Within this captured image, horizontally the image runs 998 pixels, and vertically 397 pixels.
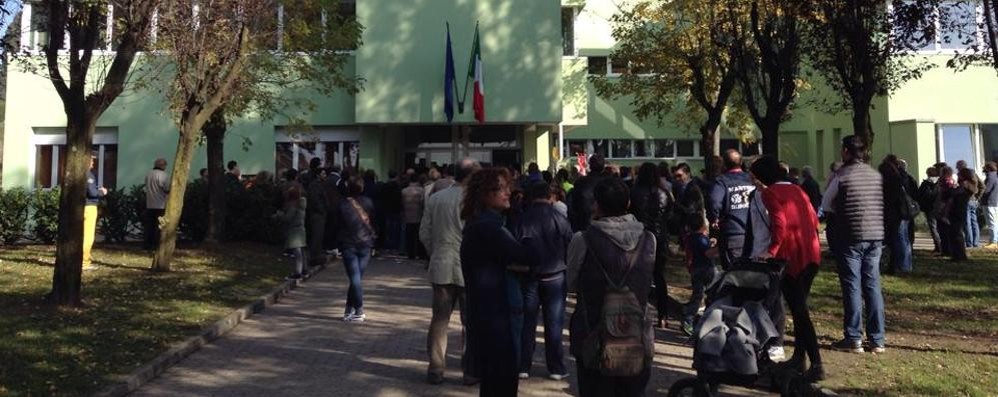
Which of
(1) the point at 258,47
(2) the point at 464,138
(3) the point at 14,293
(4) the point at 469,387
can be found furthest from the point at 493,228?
(2) the point at 464,138

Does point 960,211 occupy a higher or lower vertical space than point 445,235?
higher

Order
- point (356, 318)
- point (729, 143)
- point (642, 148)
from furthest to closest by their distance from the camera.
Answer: point (729, 143)
point (642, 148)
point (356, 318)

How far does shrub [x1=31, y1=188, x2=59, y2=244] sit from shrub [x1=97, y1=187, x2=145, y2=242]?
34.6 inches

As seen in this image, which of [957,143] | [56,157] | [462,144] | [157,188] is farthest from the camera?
[957,143]

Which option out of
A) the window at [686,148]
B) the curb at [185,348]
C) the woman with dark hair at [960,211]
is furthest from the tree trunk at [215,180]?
the window at [686,148]

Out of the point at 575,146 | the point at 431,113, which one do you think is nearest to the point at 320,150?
the point at 431,113

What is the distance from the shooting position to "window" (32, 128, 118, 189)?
87.4 ft

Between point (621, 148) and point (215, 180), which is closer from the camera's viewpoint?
point (215, 180)

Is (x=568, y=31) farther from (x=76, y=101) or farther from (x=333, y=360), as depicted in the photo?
(x=333, y=360)

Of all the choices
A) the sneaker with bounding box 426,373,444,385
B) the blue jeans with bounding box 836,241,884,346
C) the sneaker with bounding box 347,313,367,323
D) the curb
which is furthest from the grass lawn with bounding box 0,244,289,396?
the blue jeans with bounding box 836,241,884,346

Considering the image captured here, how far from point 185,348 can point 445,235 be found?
2963mm

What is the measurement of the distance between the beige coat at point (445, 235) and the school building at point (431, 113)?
1562 cm

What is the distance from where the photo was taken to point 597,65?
36125mm

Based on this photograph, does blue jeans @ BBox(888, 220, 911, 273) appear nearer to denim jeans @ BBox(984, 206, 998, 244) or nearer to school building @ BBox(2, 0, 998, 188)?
denim jeans @ BBox(984, 206, 998, 244)
